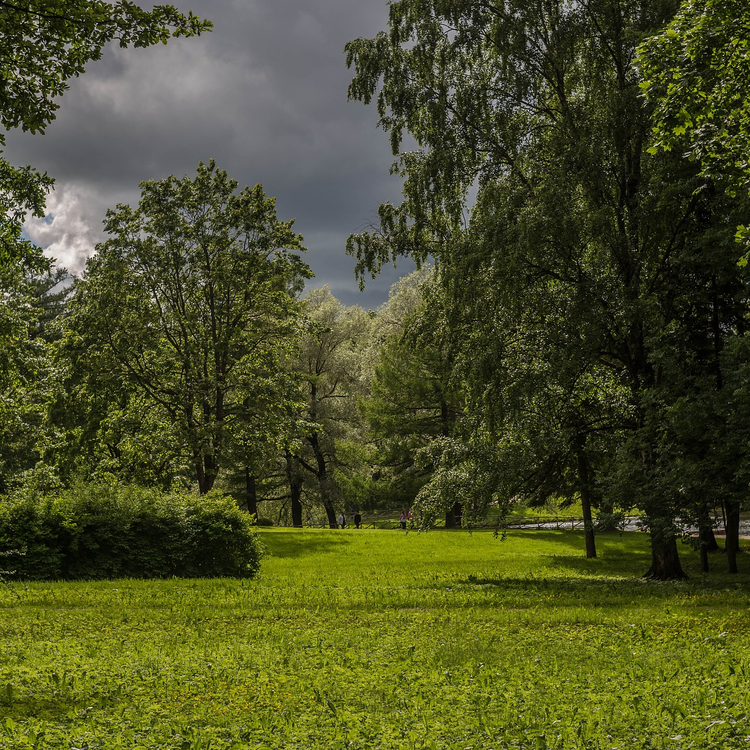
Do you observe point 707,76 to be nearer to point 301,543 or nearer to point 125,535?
point 125,535

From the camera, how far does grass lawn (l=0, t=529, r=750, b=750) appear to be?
5.46m

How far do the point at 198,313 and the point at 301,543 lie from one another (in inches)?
372

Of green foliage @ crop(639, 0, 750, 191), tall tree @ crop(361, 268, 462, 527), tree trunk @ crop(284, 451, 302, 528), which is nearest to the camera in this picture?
green foliage @ crop(639, 0, 750, 191)

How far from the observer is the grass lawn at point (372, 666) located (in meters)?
5.46

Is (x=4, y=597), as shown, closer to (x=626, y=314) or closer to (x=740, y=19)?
(x=626, y=314)

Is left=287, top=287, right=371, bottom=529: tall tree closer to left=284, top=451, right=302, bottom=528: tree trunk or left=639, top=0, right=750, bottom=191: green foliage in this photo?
left=284, top=451, right=302, bottom=528: tree trunk

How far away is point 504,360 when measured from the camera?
15.6 metres

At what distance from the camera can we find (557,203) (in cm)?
1440

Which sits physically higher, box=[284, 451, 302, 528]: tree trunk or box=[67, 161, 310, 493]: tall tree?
box=[67, 161, 310, 493]: tall tree

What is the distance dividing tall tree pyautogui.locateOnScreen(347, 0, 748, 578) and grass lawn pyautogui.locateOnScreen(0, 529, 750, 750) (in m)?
4.17

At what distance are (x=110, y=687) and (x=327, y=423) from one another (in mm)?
33321

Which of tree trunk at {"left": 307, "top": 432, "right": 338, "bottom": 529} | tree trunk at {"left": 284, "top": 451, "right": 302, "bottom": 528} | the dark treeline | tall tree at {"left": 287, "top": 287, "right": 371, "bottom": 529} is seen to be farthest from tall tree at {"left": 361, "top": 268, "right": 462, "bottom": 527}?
the dark treeline

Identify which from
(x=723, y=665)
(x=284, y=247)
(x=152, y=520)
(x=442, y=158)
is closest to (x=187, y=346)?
(x=284, y=247)

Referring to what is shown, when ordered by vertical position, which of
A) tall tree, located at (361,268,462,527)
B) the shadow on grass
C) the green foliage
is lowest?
the shadow on grass
